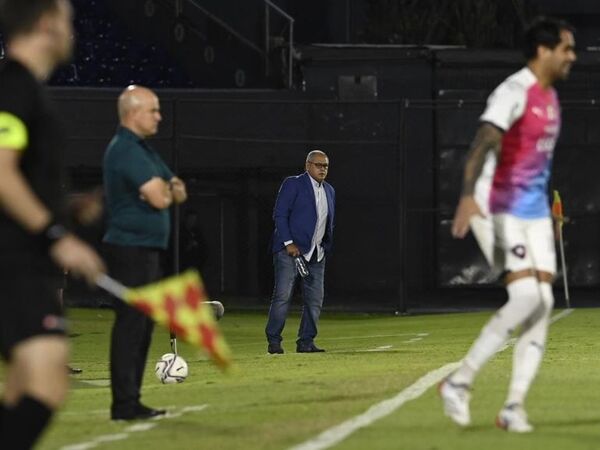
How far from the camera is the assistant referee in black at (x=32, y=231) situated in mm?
6461

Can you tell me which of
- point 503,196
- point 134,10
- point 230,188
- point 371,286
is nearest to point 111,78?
point 134,10

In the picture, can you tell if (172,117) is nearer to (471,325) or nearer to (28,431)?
(471,325)

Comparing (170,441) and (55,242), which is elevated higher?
(55,242)

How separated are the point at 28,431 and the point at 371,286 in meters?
21.5

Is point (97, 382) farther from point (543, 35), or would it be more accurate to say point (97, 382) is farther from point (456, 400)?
point (543, 35)

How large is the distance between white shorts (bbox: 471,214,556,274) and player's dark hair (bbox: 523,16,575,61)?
864 mm

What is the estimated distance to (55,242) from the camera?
256 inches

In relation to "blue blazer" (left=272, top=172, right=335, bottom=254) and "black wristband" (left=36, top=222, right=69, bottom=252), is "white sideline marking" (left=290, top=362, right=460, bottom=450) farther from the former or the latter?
"blue blazer" (left=272, top=172, right=335, bottom=254)

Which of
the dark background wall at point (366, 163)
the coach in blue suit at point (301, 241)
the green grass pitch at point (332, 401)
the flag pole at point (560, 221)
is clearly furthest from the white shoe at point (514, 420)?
the dark background wall at point (366, 163)

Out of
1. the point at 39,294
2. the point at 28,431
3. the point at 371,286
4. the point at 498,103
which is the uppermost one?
the point at 498,103

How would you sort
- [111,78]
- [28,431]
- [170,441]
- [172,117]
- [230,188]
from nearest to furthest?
[28,431] → [170,441] → [172,117] → [230,188] → [111,78]

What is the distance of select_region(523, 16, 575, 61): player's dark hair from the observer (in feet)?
31.9

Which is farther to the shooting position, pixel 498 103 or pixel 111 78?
pixel 111 78

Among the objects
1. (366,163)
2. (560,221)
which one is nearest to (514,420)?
(560,221)
